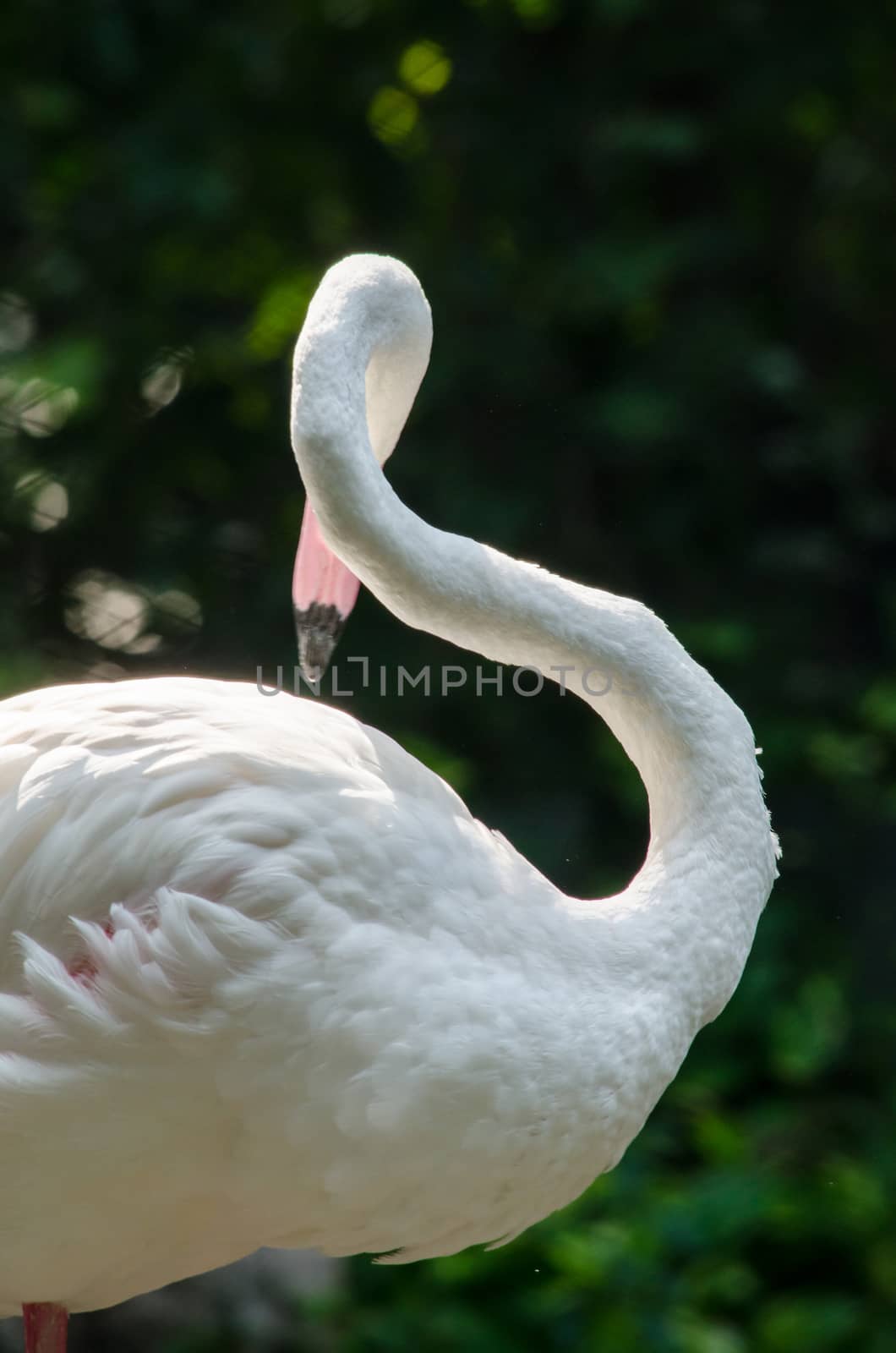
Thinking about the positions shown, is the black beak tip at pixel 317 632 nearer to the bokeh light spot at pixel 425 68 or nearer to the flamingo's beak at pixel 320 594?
the flamingo's beak at pixel 320 594

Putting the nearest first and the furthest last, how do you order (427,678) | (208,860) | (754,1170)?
1. (208,860)
2. (754,1170)
3. (427,678)

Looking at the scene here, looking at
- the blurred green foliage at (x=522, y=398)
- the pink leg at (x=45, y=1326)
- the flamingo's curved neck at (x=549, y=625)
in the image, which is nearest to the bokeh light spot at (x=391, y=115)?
the blurred green foliage at (x=522, y=398)

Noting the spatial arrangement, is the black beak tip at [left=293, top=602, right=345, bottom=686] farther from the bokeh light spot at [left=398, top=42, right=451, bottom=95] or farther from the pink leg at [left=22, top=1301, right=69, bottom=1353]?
the bokeh light spot at [left=398, top=42, right=451, bottom=95]

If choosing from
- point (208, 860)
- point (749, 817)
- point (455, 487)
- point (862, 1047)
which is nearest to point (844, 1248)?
point (862, 1047)

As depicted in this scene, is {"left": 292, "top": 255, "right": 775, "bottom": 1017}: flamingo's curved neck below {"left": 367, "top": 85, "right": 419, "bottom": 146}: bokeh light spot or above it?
above

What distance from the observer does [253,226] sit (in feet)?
12.0

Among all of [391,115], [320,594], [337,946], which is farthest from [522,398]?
[337,946]

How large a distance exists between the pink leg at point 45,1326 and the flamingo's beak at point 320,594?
70 cm

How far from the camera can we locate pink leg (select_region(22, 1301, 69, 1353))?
1.60 metres

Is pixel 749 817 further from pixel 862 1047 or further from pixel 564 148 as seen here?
pixel 564 148

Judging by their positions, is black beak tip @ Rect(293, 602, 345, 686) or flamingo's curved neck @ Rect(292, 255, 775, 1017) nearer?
flamingo's curved neck @ Rect(292, 255, 775, 1017)

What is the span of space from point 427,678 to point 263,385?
2.57ft

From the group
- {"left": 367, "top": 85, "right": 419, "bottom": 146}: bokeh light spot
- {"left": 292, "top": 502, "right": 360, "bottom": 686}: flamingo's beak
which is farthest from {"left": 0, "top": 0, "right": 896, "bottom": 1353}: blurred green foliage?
{"left": 292, "top": 502, "right": 360, "bottom": 686}: flamingo's beak

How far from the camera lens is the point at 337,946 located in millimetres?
1347
